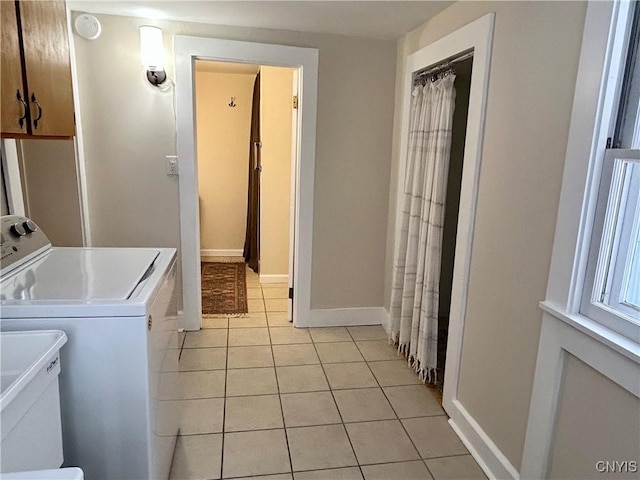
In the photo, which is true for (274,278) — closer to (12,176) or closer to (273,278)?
(273,278)

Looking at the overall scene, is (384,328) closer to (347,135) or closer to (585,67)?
(347,135)

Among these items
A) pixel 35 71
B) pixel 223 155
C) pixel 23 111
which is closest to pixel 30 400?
pixel 23 111

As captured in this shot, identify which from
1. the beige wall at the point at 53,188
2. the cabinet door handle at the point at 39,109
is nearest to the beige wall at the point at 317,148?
the beige wall at the point at 53,188

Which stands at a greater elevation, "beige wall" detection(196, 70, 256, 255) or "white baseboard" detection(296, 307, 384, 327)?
"beige wall" detection(196, 70, 256, 255)

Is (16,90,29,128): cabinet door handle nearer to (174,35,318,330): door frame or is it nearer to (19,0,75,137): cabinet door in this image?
(19,0,75,137): cabinet door

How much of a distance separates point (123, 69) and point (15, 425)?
2364 mm

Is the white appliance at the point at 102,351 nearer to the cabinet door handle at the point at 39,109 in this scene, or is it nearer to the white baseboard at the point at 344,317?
the cabinet door handle at the point at 39,109

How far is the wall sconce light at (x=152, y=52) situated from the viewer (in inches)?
98.7

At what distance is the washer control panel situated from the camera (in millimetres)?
1472

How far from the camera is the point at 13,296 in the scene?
4.08 ft

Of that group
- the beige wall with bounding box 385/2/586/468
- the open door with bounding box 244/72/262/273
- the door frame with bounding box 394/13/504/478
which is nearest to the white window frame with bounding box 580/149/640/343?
the beige wall with bounding box 385/2/586/468

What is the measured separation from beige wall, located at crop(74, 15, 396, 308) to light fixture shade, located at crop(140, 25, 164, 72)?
0.32 ft

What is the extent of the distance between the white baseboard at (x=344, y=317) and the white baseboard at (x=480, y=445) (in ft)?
3.89

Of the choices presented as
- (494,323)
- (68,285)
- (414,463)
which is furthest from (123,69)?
(414,463)
